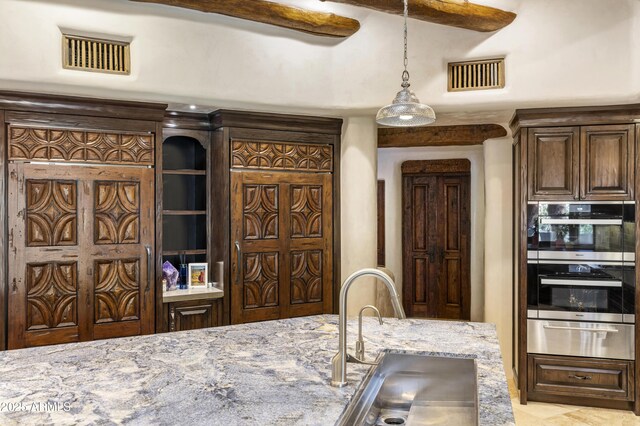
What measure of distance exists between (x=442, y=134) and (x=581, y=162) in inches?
80.1

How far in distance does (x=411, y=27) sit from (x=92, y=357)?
3052mm

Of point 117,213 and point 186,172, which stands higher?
point 186,172

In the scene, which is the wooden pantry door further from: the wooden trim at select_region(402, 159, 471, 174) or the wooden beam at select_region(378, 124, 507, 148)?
the wooden beam at select_region(378, 124, 507, 148)

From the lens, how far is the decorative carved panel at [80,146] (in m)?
3.54

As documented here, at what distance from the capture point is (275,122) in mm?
4379

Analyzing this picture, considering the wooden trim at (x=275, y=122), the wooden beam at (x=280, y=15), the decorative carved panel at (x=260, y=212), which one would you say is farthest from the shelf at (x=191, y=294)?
the wooden beam at (x=280, y=15)

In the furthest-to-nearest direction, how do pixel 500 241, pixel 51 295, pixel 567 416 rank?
pixel 500 241
pixel 567 416
pixel 51 295

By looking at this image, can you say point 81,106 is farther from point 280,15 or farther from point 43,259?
point 280,15

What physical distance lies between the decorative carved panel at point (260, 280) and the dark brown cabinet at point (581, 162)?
87.4 inches

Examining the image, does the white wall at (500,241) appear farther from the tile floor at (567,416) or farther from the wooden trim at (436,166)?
the wooden trim at (436,166)

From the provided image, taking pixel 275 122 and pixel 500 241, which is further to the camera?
pixel 500 241

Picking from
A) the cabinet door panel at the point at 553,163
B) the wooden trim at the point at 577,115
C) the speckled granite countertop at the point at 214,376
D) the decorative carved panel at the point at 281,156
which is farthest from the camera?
the decorative carved panel at the point at 281,156

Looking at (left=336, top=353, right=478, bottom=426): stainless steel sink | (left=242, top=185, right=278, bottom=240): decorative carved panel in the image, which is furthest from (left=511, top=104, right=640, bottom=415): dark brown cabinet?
(left=336, top=353, right=478, bottom=426): stainless steel sink

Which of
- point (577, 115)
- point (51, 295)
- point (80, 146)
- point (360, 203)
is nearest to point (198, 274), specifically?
point (51, 295)
